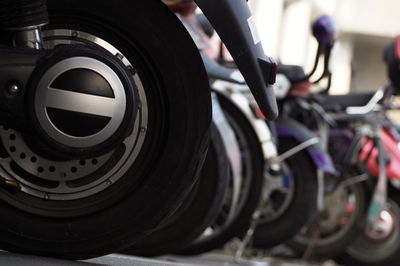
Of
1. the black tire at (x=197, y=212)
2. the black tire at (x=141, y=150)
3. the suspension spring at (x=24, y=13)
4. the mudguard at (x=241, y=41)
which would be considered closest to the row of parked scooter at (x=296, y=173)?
the black tire at (x=197, y=212)

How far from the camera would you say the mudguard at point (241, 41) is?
8.91 ft

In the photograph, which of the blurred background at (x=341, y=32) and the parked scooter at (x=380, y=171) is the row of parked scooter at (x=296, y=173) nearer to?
the parked scooter at (x=380, y=171)

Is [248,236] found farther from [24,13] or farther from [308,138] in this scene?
[24,13]

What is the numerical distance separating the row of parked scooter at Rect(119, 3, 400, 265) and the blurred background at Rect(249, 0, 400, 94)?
147cm

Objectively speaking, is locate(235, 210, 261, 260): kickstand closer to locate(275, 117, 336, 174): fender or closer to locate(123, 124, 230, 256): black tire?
locate(275, 117, 336, 174): fender

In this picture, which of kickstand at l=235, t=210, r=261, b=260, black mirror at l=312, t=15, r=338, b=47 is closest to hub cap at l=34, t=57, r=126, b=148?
kickstand at l=235, t=210, r=261, b=260

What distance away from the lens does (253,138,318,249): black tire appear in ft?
20.1

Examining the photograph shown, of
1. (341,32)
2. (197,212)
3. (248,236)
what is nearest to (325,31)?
(248,236)

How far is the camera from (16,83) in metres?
2.64

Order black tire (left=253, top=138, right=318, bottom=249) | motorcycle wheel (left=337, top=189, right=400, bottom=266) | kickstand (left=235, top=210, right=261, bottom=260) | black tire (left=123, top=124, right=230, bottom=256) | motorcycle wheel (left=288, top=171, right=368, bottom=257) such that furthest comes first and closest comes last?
1. motorcycle wheel (left=337, top=189, right=400, bottom=266)
2. motorcycle wheel (left=288, top=171, right=368, bottom=257)
3. black tire (left=253, top=138, right=318, bottom=249)
4. kickstand (left=235, top=210, right=261, bottom=260)
5. black tire (left=123, top=124, right=230, bottom=256)

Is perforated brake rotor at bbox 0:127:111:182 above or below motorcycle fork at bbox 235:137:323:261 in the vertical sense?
above

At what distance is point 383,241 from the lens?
7.64 meters

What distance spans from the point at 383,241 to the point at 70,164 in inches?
206

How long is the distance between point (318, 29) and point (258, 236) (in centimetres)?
Result: 127
